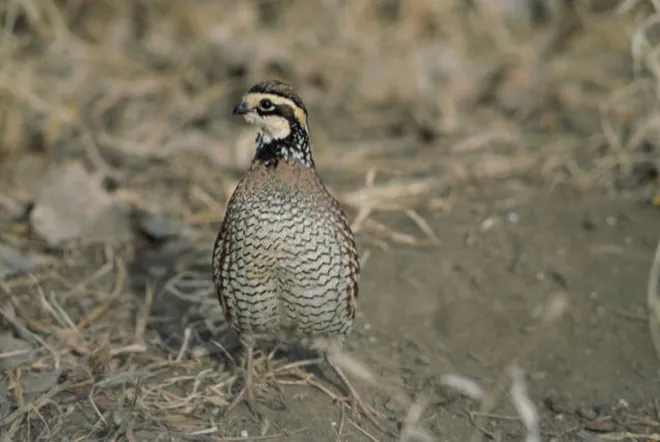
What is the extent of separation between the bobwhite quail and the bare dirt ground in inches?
19.4

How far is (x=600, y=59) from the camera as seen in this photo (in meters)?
7.64

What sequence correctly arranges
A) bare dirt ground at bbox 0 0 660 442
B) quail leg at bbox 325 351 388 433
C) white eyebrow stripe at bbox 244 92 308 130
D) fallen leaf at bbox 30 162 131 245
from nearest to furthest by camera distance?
white eyebrow stripe at bbox 244 92 308 130 < quail leg at bbox 325 351 388 433 < bare dirt ground at bbox 0 0 660 442 < fallen leaf at bbox 30 162 131 245

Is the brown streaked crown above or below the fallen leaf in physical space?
above

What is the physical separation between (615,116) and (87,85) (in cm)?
365

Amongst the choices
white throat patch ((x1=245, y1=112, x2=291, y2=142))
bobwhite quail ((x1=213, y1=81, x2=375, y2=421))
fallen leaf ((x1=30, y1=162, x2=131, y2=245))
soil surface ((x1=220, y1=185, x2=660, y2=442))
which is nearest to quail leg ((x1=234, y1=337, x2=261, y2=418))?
soil surface ((x1=220, y1=185, x2=660, y2=442))

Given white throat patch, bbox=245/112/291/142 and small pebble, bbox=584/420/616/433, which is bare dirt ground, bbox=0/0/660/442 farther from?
white throat patch, bbox=245/112/291/142

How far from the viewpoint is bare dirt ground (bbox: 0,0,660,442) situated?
4.17 m

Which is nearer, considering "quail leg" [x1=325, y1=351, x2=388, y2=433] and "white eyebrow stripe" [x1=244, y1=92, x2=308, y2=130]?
"white eyebrow stripe" [x1=244, y1=92, x2=308, y2=130]

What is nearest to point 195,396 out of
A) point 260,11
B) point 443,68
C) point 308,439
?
point 308,439

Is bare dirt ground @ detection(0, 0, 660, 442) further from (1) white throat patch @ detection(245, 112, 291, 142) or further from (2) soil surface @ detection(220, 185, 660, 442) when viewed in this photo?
(1) white throat patch @ detection(245, 112, 291, 142)

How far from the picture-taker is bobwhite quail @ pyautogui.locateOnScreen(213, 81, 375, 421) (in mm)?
3744

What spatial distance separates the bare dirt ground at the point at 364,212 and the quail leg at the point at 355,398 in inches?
2.8

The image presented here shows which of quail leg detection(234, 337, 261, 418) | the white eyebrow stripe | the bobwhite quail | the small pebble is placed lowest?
quail leg detection(234, 337, 261, 418)

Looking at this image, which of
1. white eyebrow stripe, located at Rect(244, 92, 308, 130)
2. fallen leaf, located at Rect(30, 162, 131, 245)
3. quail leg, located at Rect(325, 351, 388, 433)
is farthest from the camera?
fallen leaf, located at Rect(30, 162, 131, 245)
